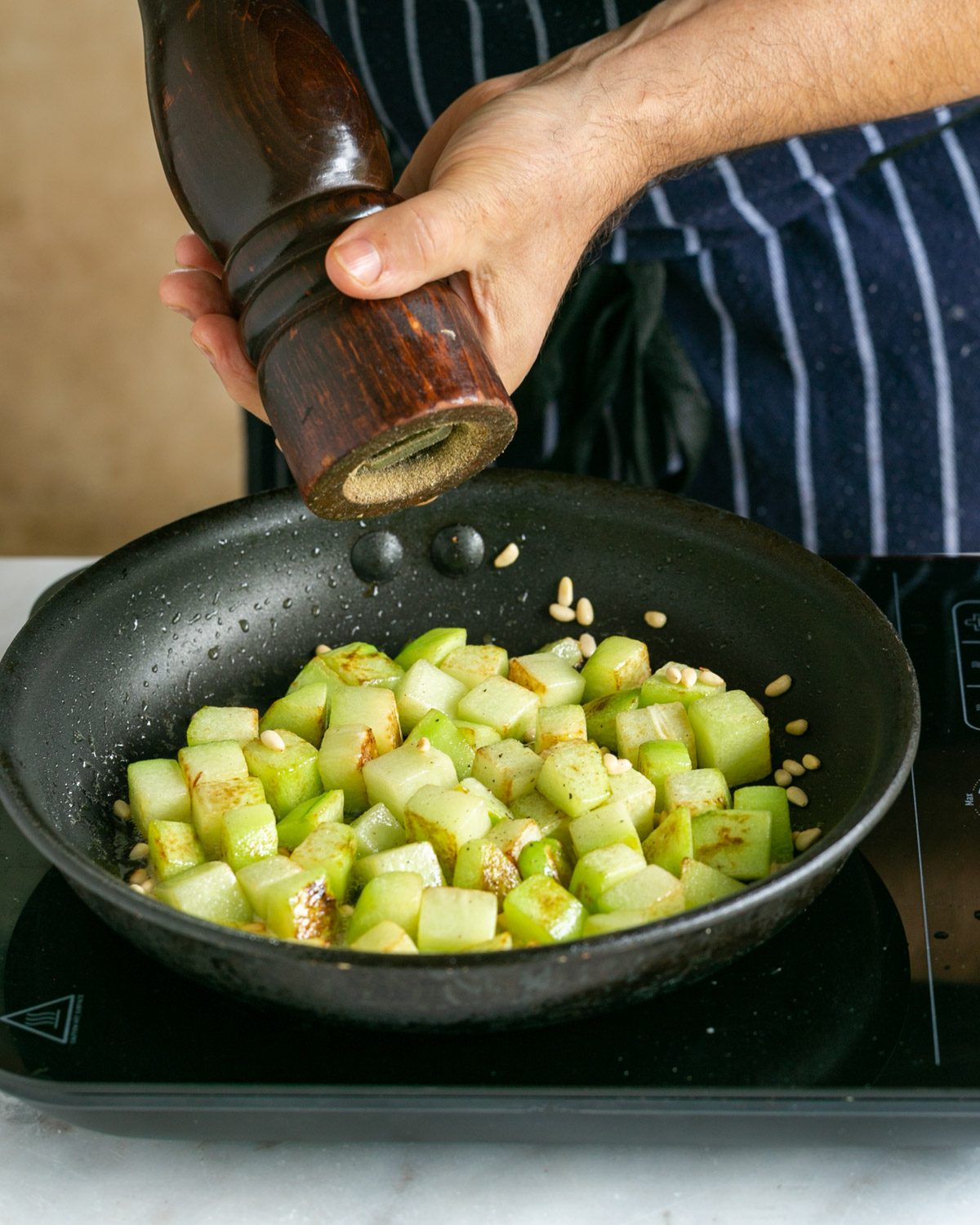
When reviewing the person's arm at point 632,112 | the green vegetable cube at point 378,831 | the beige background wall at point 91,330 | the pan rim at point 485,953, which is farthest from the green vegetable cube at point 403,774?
the beige background wall at point 91,330

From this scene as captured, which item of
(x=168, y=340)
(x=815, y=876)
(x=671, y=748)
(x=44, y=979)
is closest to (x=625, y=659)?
(x=671, y=748)

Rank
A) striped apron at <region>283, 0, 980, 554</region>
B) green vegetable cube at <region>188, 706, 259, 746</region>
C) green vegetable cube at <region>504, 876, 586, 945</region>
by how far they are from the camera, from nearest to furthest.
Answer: green vegetable cube at <region>504, 876, 586, 945</region> → green vegetable cube at <region>188, 706, 259, 746</region> → striped apron at <region>283, 0, 980, 554</region>

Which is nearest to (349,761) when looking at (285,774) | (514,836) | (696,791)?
(285,774)

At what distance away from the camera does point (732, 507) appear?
1594 millimetres

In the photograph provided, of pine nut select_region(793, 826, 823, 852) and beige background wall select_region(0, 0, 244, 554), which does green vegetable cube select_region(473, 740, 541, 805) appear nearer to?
pine nut select_region(793, 826, 823, 852)

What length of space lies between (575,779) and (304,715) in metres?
0.25

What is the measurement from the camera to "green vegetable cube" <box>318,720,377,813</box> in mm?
1007

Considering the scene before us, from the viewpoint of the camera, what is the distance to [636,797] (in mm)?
956

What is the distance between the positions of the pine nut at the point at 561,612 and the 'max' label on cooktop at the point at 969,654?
0.34m

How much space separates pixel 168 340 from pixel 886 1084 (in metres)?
3.19

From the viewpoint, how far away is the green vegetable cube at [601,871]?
863 mm

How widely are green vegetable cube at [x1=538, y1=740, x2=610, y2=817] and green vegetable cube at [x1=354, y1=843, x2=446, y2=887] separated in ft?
0.36

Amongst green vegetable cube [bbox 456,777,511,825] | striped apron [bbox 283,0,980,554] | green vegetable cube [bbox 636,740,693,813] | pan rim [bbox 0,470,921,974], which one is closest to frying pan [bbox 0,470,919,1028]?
pan rim [bbox 0,470,921,974]

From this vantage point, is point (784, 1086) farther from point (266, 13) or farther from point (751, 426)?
point (751, 426)
